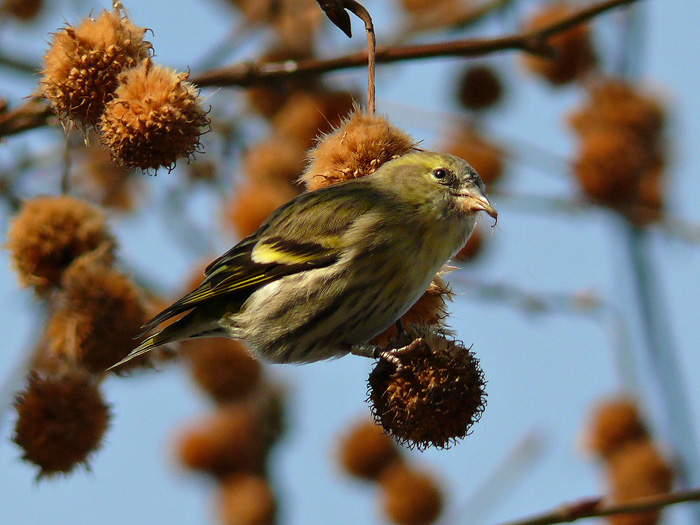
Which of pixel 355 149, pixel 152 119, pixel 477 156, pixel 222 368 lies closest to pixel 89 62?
pixel 152 119

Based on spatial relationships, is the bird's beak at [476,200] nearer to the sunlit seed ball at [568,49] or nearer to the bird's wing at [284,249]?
the bird's wing at [284,249]

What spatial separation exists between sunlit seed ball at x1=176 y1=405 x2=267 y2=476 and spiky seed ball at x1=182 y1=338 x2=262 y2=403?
610mm

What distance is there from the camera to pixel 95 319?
451cm

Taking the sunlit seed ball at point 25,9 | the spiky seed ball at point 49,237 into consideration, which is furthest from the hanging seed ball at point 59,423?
the sunlit seed ball at point 25,9

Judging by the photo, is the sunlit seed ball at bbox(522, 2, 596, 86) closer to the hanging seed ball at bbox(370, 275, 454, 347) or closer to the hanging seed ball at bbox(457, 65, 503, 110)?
the hanging seed ball at bbox(457, 65, 503, 110)

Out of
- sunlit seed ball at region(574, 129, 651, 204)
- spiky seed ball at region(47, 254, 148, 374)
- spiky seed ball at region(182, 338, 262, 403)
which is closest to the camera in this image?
spiky seed ball at region(47, 254, 148, 374)

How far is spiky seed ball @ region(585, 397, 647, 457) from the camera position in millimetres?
7590

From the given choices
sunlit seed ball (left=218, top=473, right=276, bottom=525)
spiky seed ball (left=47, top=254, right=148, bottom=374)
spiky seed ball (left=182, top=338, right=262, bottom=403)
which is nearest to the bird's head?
spiky seed ball (left=47, top=254, right=148, bottom=374)

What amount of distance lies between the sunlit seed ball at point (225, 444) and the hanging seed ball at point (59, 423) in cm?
371

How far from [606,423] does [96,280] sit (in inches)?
191

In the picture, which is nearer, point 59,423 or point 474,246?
point 59,423

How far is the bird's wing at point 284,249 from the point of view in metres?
4.21

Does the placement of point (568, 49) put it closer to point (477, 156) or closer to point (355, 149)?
point (477, 156)

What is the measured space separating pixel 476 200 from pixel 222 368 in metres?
3.74
